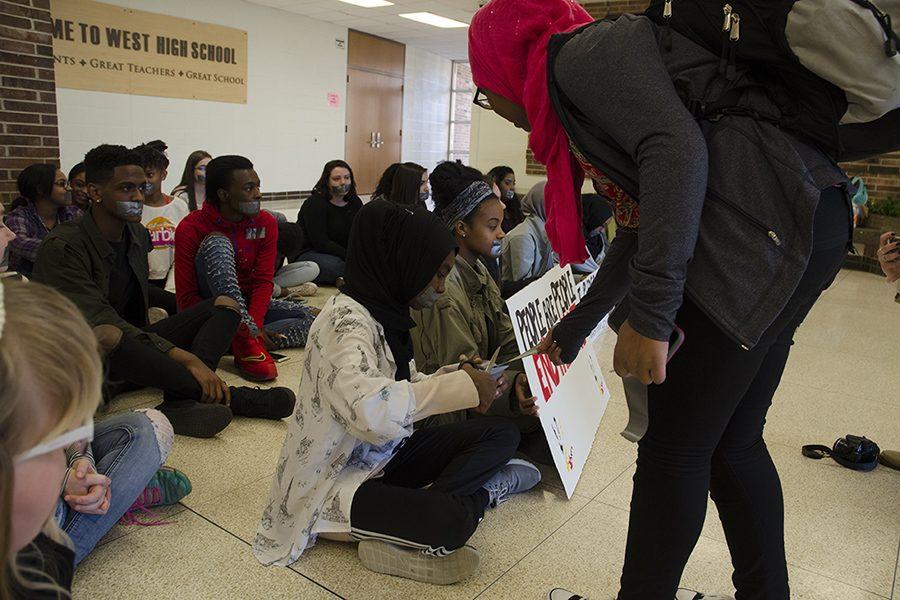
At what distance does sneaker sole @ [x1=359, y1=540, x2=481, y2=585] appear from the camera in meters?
1.67

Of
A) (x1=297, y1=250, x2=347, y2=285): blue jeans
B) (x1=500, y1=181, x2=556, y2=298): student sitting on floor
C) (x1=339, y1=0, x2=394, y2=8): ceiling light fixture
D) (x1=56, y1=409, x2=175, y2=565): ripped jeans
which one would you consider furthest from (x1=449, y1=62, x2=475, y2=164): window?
(x1=56, y1=409, x2=175, y2=565): ripped jeans

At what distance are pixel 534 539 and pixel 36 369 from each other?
4.96 feet

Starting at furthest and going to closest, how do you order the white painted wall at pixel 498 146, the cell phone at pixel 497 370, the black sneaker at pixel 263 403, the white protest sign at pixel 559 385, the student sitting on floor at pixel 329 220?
the white painted wall at pixel 498 146, the student sitting on floor at pixel 329 220, the black sneaker at pixel 263 403, the white protest sign at pixel 559 385, the cell phone at pixel 497 370

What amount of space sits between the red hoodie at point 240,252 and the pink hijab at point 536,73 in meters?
2.43

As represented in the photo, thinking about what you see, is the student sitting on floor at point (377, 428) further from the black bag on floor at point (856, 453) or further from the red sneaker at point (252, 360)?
the black bag on floor at point (856, 453)

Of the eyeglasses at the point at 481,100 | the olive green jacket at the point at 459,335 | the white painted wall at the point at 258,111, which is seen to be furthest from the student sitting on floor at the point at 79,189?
the white painted wall at the point at 258,111

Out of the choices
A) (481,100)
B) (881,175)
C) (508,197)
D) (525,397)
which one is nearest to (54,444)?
(481,100)

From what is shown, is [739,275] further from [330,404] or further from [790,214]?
[330,404]

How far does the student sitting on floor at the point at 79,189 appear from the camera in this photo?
3.90m

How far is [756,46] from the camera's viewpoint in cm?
96

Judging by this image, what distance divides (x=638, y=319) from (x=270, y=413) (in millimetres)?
1962

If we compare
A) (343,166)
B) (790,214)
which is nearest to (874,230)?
(343,166)

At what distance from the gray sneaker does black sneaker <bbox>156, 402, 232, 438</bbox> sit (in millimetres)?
1031

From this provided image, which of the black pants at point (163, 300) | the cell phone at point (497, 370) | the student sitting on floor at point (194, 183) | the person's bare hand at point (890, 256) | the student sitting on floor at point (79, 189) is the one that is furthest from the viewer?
the student sitting on floor at point (194, 183)
